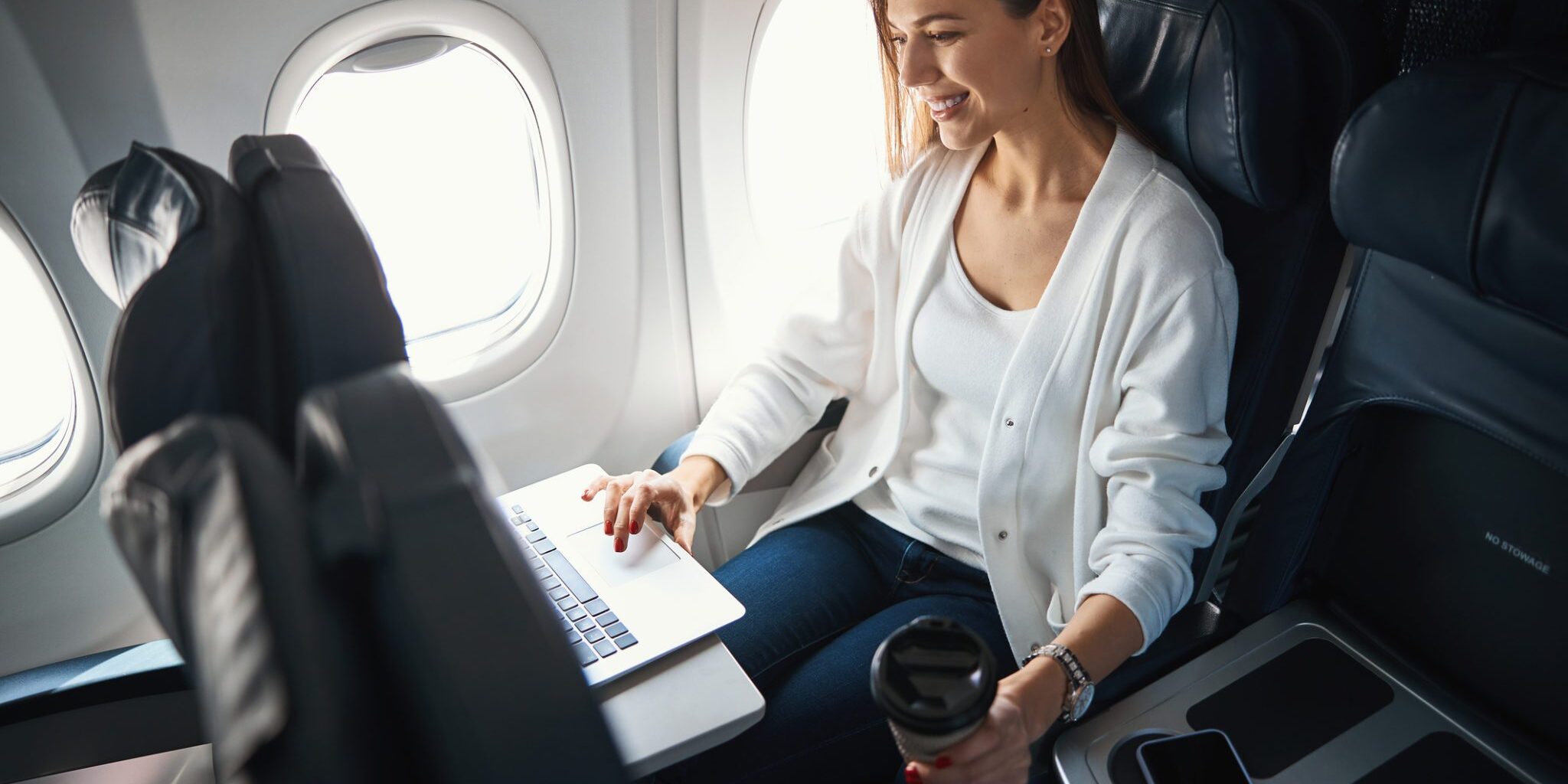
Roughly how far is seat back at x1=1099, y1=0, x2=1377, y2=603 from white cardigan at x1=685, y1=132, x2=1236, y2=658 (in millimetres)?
44

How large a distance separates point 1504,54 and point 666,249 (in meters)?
1.44

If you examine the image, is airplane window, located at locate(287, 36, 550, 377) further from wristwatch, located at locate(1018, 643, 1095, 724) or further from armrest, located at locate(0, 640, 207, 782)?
wristwatch, located at locate(1018, 643, 1095, 724)

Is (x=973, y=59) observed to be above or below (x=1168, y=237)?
above

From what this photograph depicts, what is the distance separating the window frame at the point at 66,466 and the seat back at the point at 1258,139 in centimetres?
169

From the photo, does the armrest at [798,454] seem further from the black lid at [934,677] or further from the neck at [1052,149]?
the black lid at [934,677]

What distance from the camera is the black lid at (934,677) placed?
2.53 feet

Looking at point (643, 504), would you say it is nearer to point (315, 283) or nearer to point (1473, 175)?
point (315, 283)

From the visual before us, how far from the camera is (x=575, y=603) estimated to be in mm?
1239

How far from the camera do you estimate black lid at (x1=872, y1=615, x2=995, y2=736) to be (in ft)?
2.53

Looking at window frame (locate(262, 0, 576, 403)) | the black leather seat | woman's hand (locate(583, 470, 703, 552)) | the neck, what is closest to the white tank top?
the neck

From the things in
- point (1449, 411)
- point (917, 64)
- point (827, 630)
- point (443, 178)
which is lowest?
point (827, 630)

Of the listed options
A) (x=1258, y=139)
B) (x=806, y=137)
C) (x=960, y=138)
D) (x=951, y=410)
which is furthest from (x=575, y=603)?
(x=806, y=137)

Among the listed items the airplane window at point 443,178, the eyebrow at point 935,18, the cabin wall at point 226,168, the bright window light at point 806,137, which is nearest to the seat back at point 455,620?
the eyebrow at point 935,18

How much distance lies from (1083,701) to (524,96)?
4.62ft
